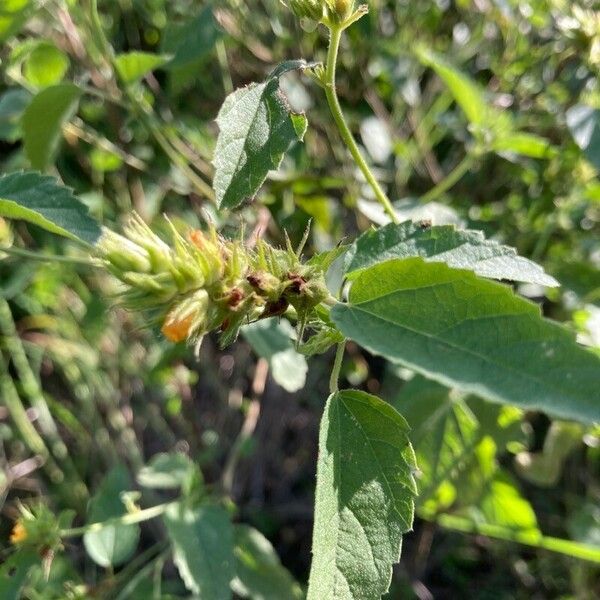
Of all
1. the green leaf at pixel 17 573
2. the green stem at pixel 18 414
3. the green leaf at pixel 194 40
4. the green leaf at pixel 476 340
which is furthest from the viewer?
the green stem at pixel 18 414

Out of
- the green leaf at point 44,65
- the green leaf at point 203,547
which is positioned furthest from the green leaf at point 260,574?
the green leaf at point 44,65

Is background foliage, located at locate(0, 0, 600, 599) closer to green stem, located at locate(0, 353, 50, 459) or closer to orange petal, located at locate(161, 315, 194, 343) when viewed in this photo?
green stem, located at locate(0, 353, 50, 459)

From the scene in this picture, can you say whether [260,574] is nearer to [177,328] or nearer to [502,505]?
[502,505]

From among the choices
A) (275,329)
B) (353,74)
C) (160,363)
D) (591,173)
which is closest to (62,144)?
(160,363)

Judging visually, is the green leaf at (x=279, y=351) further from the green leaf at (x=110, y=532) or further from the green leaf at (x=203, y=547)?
the green leaf at (x=110, y=532)

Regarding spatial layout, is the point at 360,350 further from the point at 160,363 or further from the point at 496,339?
the point at 496,339

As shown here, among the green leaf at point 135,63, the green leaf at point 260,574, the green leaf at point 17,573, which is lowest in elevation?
the green leaf at point 260,574
